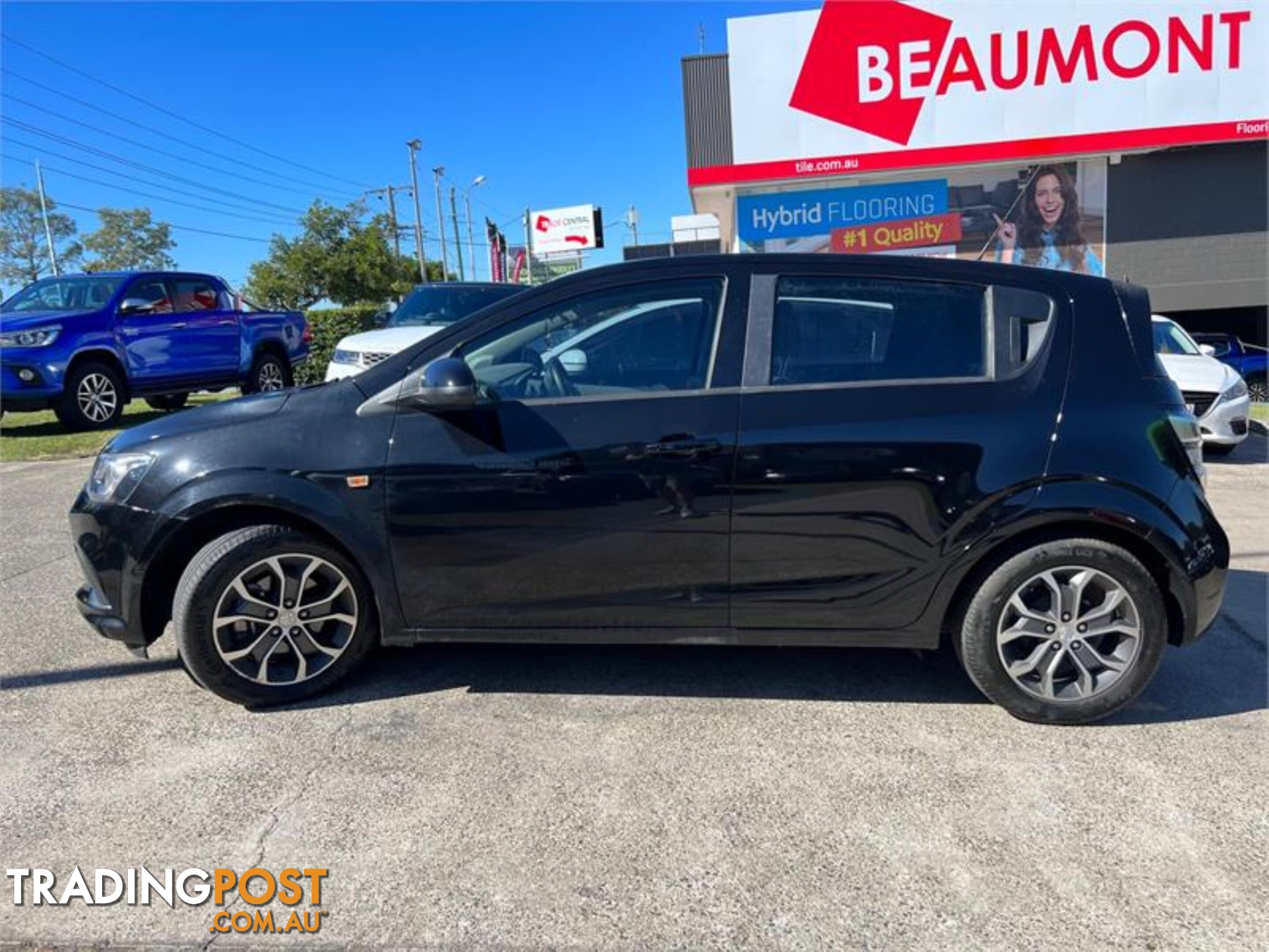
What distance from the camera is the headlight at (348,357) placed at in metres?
8.23

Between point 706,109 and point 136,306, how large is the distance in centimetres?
1017

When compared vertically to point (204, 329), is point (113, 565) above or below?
below

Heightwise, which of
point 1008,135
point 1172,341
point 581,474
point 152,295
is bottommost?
point 581,474

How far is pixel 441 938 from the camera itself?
7.00 feet

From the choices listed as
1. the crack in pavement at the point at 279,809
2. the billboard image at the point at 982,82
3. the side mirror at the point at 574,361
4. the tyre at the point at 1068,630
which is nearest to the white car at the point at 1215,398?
the tyre at the point at 1068,630

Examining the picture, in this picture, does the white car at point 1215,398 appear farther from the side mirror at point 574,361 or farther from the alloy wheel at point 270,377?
the alloy wheel at point 270,377

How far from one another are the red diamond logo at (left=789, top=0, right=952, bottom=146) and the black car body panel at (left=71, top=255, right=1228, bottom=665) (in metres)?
12.9

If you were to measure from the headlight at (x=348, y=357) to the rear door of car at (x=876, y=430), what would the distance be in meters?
6.01

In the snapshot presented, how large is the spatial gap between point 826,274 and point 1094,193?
49.2ft

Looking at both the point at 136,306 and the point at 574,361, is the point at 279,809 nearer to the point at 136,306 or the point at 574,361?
the point at 574,361

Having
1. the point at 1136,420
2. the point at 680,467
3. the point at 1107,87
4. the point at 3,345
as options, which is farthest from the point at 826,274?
the point at 1107,87

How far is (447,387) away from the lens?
2.97m

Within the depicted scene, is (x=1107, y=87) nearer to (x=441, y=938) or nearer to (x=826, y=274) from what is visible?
(x=826, y=274)

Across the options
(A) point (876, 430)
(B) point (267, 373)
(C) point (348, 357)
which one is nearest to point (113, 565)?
(A) point (876, 430)
